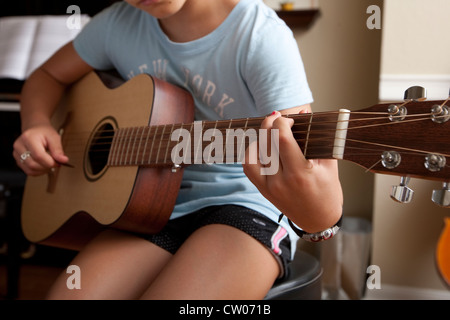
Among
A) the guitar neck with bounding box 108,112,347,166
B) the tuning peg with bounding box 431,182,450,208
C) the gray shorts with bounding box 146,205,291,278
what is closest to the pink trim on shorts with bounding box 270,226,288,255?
the gray shorts with bounding box 146,205,291,278

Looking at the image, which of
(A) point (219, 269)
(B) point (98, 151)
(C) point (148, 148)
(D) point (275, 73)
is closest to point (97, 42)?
(B) point (98, 151)

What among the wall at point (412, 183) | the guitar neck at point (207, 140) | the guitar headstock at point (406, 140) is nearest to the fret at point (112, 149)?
the guitar neck at point (207, 140)

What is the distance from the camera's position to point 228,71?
0.70 m

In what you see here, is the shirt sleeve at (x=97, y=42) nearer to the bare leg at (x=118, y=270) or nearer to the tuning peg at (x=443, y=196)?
the bare leg at (x=118, y=270)

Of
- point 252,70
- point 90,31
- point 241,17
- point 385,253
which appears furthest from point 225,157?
point 385,253

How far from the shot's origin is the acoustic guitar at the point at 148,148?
419mm

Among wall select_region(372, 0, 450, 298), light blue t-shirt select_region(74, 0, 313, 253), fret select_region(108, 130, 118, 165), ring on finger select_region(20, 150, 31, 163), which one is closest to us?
light blue t-shirt select_region(74, 0, 313, 253)

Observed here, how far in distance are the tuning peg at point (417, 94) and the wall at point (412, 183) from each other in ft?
1.76

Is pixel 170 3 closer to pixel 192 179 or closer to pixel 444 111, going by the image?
pixel 192 179

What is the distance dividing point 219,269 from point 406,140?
1.07 feet

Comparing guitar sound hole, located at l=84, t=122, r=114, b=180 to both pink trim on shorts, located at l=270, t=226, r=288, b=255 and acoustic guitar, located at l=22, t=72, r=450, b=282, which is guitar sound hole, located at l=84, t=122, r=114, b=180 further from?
pink trim on shorts, located at l=270, t=226, r=288, b=255

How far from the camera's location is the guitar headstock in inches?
15.8

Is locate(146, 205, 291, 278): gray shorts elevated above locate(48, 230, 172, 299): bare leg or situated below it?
above
